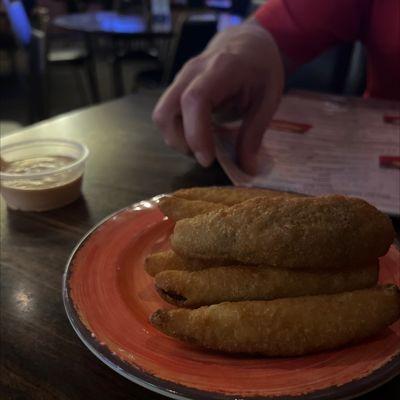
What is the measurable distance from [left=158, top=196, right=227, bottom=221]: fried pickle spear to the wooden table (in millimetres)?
154

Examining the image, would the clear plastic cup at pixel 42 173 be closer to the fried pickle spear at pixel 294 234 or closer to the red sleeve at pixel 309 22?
the fried pickle spear at pixel 294 234

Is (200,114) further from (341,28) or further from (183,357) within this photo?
(341,28)

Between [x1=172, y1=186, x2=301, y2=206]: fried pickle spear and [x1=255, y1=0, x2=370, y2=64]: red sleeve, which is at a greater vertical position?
[x1=255, y1=0, x2=370, y2=64]: red sleeve

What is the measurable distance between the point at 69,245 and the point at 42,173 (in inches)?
5.7

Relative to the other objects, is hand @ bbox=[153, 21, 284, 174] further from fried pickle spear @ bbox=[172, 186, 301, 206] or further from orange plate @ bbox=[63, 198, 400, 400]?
orange plate @ bbox=[63, 198, 400, 400]

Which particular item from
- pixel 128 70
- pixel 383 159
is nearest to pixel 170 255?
pixel 383 159

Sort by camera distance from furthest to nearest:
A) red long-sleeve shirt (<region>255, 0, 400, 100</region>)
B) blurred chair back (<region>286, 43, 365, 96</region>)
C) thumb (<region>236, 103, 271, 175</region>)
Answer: blurred chair back (<region>286, 43, 365, 96</region>)
red long-sleeve shirt (<region>255, 0, 400, 100</region>)
thumb (<region>236, 103, 271, 175</region>)

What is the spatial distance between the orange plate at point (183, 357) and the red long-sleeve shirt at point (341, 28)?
2.81 feet

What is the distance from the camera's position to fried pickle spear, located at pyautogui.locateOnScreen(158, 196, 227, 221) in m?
0.49

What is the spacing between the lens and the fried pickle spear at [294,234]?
40cm

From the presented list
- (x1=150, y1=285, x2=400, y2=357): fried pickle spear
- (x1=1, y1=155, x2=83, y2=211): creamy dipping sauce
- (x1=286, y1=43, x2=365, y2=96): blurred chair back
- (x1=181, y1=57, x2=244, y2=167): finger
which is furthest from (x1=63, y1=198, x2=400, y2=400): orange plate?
(x1=286, y1=43, x2=365, y2=96): blurred chair back

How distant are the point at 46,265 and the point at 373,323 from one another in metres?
0.39

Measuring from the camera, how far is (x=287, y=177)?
776 mm

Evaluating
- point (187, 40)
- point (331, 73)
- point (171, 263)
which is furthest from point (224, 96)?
point (187, 40)
